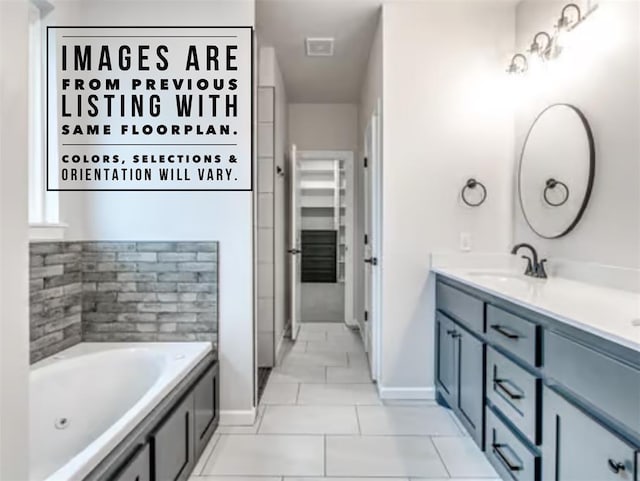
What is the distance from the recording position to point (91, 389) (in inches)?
90.4

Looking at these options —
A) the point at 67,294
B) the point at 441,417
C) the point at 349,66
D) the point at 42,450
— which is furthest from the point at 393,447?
the point at 349,66

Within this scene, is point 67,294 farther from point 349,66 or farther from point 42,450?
point 349,66

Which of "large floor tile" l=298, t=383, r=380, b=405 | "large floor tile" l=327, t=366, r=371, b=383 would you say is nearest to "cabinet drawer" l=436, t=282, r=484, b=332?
"large floor tile" l=298, t=383, r=380, b=405

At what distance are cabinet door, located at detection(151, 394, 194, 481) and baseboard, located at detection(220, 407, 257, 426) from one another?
557 mm

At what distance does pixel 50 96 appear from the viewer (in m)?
2.61

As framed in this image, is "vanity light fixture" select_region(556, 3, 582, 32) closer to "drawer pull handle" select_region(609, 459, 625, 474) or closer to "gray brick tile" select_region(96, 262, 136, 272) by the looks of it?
"drawer pull handle" select_region(609, 459, 625, 474)

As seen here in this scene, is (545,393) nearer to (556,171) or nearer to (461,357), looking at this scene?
(461,357)

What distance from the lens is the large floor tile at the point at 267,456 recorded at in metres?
2.15

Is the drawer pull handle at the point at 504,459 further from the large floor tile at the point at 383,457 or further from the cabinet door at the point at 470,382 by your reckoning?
the large floor tile at the point at 383,457

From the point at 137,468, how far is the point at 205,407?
87 centimetres

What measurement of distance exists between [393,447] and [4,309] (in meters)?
2.16

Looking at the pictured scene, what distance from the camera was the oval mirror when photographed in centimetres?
228

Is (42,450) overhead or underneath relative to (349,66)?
underneath

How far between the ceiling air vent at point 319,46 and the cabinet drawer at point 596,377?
9.26 feet
